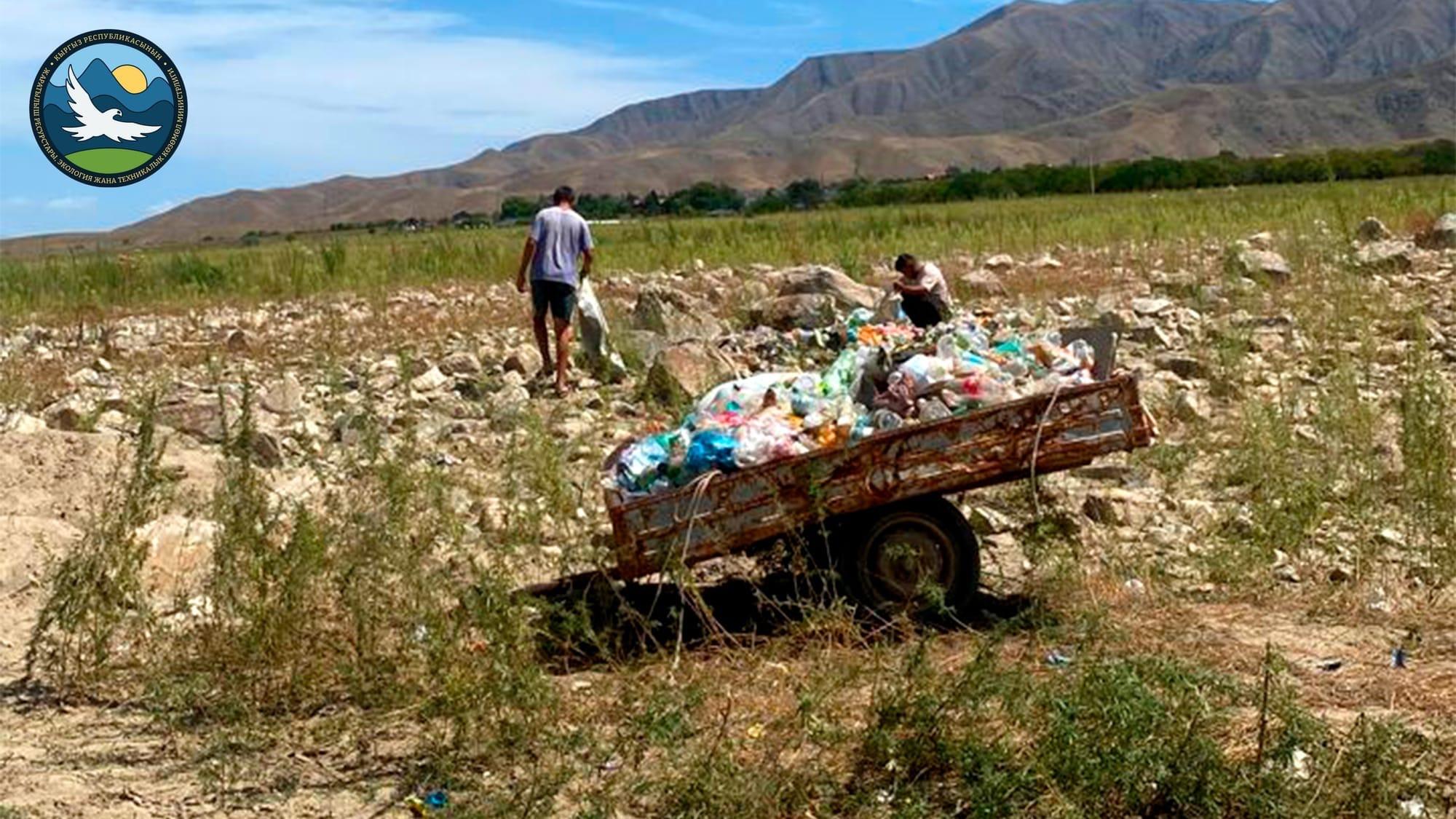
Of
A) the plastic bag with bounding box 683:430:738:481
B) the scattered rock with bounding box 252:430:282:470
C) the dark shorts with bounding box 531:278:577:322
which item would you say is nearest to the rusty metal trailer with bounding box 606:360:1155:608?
the plastic bag with bounding box 683:430:738:481

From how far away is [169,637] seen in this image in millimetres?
5281

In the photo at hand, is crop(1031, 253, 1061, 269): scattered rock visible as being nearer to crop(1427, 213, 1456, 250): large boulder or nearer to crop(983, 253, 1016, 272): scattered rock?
crop(983, 253, 1016, 272): scattered rock

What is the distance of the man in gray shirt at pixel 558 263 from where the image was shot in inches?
401

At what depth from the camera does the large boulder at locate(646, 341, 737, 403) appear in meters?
9.70

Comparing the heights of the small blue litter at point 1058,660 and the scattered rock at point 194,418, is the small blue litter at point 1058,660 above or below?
below

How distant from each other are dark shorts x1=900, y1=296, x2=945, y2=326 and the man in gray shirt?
218cm

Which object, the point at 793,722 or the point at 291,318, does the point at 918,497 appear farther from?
the point at 291,318

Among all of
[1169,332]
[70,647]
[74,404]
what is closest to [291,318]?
[74,404]

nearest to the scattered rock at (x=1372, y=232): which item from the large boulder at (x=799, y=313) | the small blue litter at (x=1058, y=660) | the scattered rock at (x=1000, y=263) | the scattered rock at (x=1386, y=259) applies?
the scattered rock at (x=1386, y=259)

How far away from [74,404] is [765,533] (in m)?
6.18

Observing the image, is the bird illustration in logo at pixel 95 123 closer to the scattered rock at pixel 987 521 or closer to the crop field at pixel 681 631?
the crop field at pixel 681 631

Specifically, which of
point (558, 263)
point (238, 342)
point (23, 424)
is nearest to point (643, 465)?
point (23, 424)

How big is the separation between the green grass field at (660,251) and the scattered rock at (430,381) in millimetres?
6767

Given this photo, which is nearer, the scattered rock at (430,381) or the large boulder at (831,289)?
the scattered rock at (430,381)
